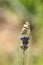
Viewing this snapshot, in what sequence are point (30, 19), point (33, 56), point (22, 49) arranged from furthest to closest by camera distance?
point (30, 19), point (33, 56), point (22, 49)

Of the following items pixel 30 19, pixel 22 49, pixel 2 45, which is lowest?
pixel 22 49

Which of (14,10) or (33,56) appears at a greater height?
(14,10)

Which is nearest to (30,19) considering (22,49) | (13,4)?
(13,4)

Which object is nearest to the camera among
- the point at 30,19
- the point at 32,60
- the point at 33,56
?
the point at 32,60

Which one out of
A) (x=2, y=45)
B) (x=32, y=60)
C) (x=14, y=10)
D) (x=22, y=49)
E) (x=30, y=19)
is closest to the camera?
(x=22, y=49)

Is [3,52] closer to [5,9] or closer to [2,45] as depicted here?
[2,45]

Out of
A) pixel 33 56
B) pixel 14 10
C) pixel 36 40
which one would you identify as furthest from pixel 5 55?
pixel 14 10

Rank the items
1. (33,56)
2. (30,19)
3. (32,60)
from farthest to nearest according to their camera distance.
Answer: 1. (30,19)
2. (33,56)
3. (32,60)

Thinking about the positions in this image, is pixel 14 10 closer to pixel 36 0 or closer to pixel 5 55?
pixel 36 0

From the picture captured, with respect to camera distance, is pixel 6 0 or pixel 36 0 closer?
pixel 36 0
